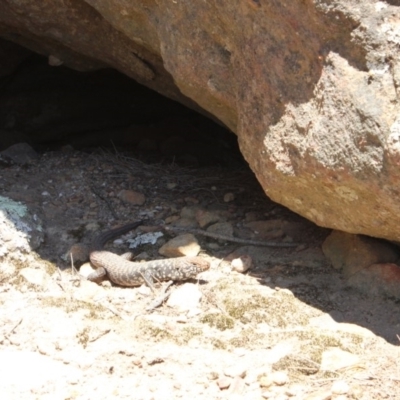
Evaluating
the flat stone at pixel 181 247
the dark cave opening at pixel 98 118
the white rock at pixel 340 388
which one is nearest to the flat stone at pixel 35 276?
the flat stone at pixel 181 247

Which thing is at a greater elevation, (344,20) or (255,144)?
(344,20)

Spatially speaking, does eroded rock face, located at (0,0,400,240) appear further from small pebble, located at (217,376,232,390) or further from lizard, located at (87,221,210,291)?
small pebble, located at (217,376,232,390)

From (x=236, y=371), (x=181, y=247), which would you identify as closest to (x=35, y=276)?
(x=181, y=247)

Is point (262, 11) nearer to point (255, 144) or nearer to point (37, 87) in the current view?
point (255, 144)

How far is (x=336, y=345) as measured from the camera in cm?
379

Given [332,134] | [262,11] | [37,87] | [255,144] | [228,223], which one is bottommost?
[37,87]

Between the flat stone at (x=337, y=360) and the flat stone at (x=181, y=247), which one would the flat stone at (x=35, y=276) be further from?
the flat stone at (x=337, y=360)

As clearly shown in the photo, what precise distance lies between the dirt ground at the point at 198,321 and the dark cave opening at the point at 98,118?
4.66 feet

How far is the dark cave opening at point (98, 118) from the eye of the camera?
22.8ft

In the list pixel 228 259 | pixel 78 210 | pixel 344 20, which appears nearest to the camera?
pixel 344 20

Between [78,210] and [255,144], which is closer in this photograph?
[255,144]

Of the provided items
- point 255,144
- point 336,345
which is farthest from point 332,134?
point 336,345

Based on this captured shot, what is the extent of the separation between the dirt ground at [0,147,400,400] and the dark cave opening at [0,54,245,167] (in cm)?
142

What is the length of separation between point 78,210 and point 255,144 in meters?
1.74
